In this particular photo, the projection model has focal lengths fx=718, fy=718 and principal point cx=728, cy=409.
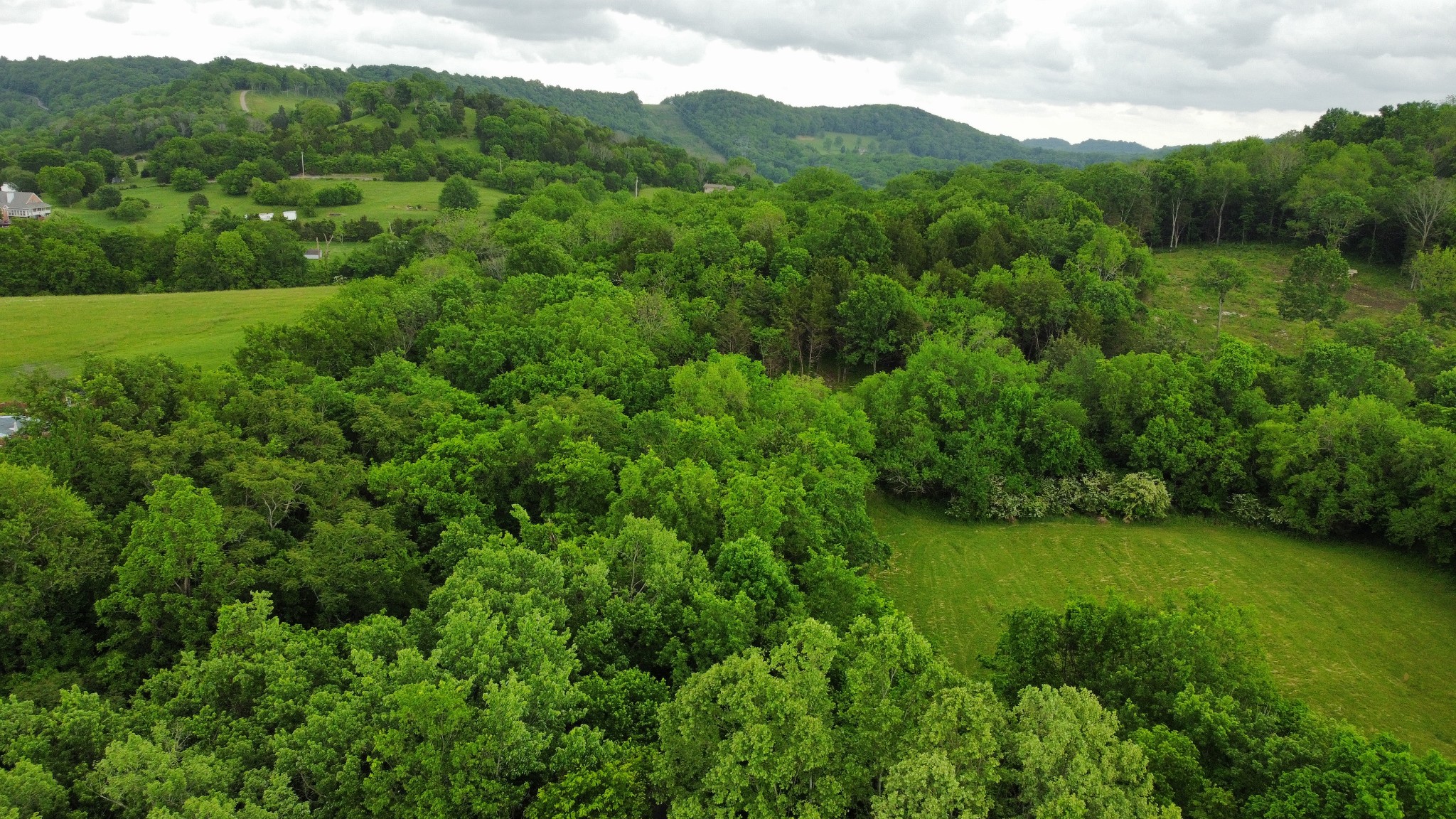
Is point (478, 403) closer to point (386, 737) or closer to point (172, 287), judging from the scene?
point (386, 737)

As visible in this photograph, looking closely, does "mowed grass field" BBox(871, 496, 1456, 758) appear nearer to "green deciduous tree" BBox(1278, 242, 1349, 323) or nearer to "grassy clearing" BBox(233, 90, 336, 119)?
"green deciduous tree" BBox(1278, 242, 1349, 323)

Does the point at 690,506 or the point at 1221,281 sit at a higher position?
the point at 1221,281

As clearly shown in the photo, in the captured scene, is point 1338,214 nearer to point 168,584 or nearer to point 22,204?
point 168,584

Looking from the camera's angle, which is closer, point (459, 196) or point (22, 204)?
point (22, 204)

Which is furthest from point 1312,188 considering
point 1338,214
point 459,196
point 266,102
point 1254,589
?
point 266,102

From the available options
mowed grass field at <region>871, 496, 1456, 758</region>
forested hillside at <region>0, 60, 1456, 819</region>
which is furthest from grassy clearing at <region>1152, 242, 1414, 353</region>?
mowed grass field at <region>871, 496, 1456, 758</region>

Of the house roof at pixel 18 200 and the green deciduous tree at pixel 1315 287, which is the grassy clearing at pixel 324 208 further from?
the green deciduous tree at pixel 1315 287
